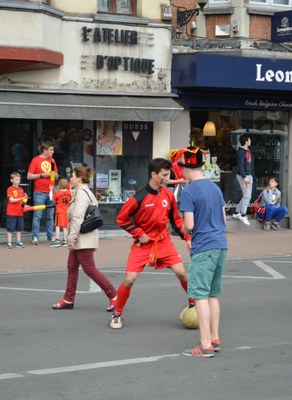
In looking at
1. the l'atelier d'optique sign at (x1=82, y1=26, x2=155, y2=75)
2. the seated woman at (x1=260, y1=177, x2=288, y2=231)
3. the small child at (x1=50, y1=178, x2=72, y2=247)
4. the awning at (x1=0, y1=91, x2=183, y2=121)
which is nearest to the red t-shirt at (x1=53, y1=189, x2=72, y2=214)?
the small child at (x1=50, y1=178, x2=72, y2=247)

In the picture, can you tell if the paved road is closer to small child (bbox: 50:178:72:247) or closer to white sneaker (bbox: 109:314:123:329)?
white sneaker (bbox: 109:314:123:329)

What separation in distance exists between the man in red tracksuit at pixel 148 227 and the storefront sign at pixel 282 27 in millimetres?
11901

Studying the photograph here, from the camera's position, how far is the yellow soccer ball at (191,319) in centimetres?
1010

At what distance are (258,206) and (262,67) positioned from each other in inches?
126

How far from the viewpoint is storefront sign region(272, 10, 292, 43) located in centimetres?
2138

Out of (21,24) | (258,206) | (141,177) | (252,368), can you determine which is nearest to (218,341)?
(252,368)

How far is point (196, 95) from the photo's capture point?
21.3 meters

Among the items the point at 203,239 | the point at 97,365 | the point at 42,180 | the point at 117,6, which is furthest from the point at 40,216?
the point at 97,365

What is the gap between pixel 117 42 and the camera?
19.9 metres

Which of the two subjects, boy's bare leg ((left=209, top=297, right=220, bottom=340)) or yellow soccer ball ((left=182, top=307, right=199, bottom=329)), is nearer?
boy's bare leg ((left=209, top=297, right=220, bottom=340))

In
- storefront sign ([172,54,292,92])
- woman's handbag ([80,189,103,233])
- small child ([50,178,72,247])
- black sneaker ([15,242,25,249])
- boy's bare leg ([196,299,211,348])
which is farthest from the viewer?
storefront sign ([172,54,292,92])

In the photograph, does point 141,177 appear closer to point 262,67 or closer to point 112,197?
point 112,197

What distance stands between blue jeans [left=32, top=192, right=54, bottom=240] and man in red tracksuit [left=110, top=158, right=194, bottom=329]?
8403 mm

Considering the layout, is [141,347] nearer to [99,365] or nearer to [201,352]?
[201,352]
